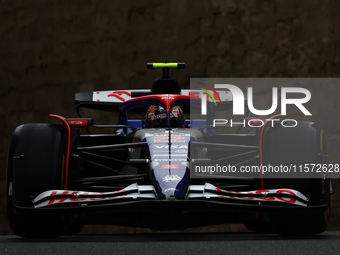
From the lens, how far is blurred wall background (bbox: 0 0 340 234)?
993 cm

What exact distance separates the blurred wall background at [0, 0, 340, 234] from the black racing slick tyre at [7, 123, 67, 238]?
5167mm

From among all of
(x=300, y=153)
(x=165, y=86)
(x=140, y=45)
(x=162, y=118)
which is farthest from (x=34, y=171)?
(x=140, y=45)

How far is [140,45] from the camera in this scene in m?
10.3

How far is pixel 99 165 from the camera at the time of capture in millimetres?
5453

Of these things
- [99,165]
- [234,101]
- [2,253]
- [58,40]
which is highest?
[58,40]

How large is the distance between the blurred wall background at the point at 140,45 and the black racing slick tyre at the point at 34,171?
5167 millimetres

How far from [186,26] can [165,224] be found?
619cm

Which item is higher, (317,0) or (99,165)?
(317,0)

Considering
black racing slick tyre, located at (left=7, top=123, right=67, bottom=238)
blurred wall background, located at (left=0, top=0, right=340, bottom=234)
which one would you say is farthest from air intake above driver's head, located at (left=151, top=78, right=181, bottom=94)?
blurred wall background, located at (left=0, top=0, right=340, bottom=234)

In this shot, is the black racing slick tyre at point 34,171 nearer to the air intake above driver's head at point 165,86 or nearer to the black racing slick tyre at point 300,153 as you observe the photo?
the black racing slick tyre at point 300,153

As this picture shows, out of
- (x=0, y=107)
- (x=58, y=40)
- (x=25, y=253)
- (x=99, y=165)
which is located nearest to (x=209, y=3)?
(x=58, y=40)

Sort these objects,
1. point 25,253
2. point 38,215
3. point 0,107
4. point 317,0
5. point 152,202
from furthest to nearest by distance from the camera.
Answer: point 0,107, point 317,0, point 38,215, point 152,202, point 25,253

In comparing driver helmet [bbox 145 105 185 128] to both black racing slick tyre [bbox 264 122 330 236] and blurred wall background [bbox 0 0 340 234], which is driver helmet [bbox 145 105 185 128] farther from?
blurred wall background [bbox 0 0 340 234]

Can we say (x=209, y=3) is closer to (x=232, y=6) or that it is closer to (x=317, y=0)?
(x=232, y=6)
